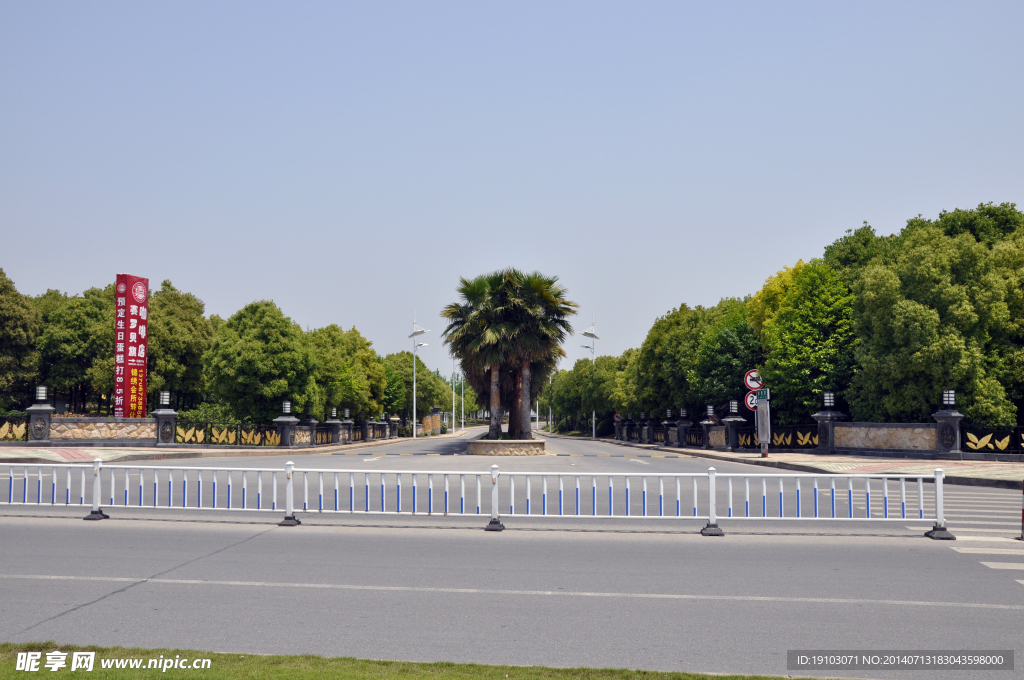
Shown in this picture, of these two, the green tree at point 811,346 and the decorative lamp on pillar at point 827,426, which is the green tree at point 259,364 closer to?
the green tree at point 811,346

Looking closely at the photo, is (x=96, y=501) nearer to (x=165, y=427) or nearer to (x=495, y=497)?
(x=495, y=497)

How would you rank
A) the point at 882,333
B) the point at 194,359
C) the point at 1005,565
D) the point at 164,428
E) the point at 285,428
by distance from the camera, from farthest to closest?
the point at 194,359 → the point at 285,428 → the point at 164,428 → the point at 882,333 → the point at 1005,565

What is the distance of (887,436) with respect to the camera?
32906 millimetres

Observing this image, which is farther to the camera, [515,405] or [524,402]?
[515,405]

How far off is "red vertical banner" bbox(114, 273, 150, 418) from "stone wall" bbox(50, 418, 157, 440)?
98 centimetres

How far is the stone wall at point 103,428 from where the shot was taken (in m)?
37.4

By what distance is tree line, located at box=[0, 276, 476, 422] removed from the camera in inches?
1737

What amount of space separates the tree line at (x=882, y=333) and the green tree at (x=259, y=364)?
26788 millimetres

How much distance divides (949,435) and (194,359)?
54.9 metres

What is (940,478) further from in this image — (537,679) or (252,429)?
(252,429)

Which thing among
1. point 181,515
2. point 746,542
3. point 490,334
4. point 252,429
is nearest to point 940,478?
point 746,542

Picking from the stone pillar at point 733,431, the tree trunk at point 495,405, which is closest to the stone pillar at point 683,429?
the stone pillar at point 733,431

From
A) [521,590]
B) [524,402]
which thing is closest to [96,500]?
[521,590]

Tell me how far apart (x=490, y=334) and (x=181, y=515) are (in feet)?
86.3
